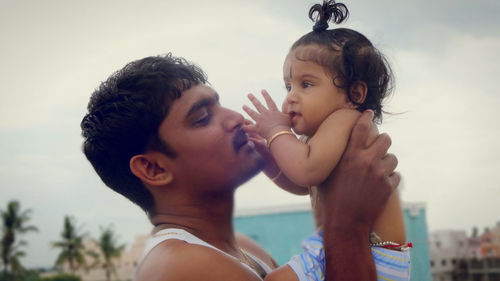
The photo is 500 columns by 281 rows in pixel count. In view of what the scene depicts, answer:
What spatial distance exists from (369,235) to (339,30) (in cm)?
96

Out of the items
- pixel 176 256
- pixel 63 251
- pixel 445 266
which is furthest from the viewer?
pixel 63 251

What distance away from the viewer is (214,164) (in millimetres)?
2541

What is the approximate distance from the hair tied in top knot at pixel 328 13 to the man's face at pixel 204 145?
665 millimetres

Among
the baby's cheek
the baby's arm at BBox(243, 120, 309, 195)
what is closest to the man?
the baby's cheek

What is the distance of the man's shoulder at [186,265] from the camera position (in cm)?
222

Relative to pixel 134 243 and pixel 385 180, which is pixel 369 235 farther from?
pixel 134 243

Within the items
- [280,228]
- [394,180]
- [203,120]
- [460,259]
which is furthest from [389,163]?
[460,259]

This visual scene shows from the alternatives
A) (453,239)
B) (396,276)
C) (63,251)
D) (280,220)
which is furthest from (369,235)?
(63,251)

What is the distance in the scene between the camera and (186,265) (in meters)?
2.24

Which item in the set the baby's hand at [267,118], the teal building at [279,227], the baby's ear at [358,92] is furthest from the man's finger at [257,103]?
the teal building at [279,227]

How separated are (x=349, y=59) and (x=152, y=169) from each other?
989mm

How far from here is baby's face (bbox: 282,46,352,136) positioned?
8.67ft

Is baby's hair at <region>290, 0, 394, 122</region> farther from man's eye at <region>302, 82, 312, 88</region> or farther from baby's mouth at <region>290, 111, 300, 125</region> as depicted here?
baby's mouth at <region>290, 111, 300, 125</region>

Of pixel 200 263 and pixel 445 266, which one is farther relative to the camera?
pixel 445 266
